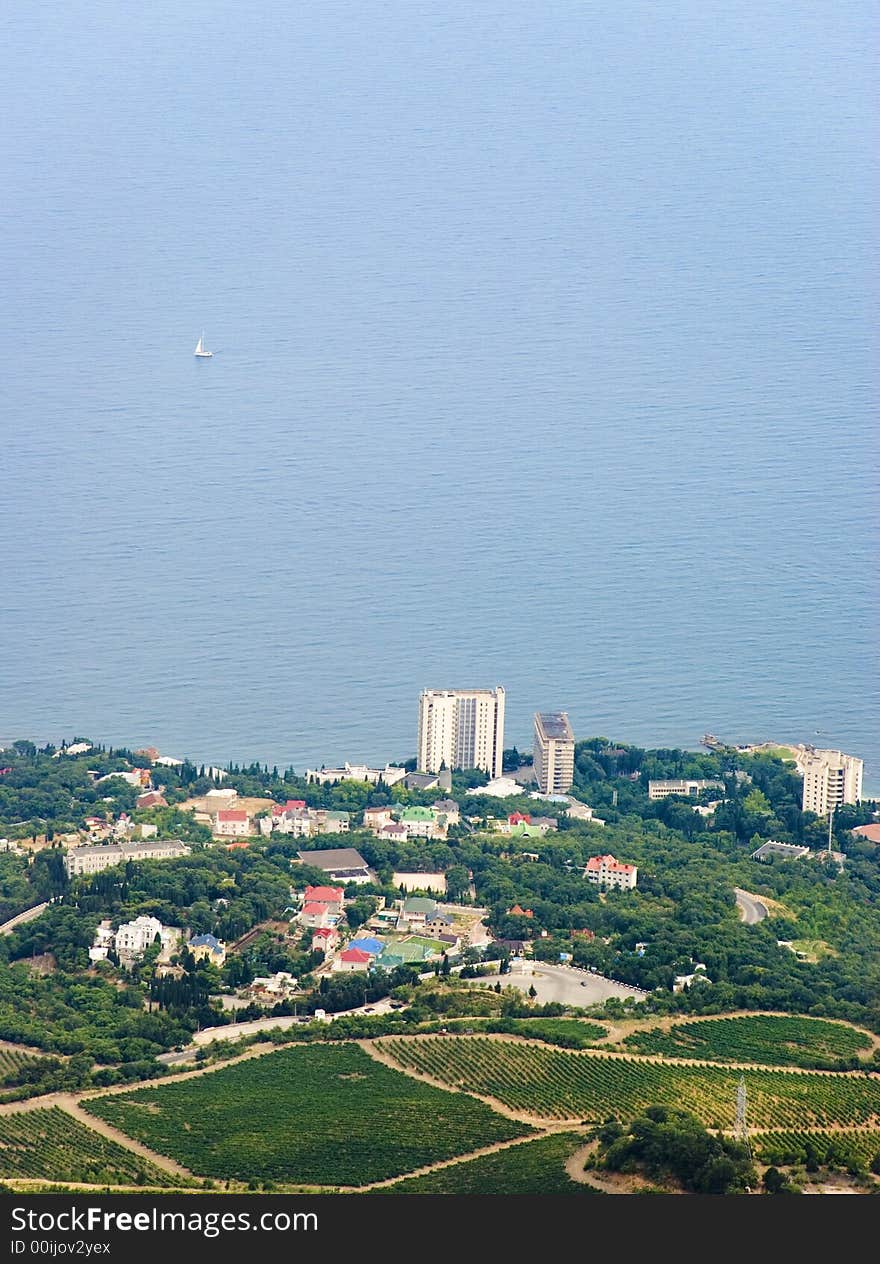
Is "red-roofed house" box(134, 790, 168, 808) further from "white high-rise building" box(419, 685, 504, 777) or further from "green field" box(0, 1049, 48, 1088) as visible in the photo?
"green field" box(0, 1049, 48, 1088)

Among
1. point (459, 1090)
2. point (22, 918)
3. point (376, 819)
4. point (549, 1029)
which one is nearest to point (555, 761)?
point (376, 819)

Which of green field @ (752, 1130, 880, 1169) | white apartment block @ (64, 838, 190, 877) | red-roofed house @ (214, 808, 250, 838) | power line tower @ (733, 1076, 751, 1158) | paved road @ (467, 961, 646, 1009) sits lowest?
green field @ (752, 1130, 880, 1169)

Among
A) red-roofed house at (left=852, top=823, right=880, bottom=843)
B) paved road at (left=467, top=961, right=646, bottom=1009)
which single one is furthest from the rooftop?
paved road at (left=467, top=961, right=646, bottom=1009)

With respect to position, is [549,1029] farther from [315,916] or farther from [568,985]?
[315,916]

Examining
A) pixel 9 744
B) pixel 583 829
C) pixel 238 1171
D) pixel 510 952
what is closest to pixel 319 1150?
pixel 238 1171

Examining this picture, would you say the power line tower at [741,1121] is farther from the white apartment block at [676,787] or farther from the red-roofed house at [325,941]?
the white apartment block at [676,787]

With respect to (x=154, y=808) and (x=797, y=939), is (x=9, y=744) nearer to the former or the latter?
(x=154, y=808)

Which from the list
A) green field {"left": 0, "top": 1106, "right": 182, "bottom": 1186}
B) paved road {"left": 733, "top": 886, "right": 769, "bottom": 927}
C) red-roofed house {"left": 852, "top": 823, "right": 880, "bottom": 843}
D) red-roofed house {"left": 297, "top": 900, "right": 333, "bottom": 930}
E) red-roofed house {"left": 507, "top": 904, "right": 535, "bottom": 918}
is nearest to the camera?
green field {"left": 0, "top": 1106, "right": 182, "bottom": 1186}
